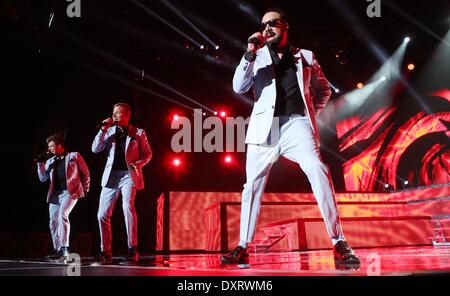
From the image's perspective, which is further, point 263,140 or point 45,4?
point 45,4

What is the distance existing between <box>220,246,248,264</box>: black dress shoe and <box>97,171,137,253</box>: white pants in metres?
1.91

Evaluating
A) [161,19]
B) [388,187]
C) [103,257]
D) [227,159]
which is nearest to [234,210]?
[227,159]

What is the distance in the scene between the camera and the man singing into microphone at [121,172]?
13.7 ft

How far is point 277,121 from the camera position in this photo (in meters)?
2.84

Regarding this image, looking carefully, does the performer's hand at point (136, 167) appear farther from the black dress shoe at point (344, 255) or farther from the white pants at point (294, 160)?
the black dress shoe at point (344, 255)

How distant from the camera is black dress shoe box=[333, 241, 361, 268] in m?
2.22

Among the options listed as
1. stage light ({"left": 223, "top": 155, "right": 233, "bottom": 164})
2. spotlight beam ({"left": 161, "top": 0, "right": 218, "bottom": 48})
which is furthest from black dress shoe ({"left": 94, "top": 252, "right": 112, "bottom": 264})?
stage light ({"left": 223, "top": 155, "right": 233, "bottom": 164})

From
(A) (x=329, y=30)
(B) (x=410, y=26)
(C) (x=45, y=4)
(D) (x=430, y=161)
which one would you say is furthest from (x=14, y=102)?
(D) (x=430, y=161)

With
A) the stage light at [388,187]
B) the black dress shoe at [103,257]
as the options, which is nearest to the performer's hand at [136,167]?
the black dress shoe at [103,257]

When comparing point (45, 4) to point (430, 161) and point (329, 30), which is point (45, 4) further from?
point (430, 161)

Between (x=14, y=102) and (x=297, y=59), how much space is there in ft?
31.0

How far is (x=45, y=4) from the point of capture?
8211 mm

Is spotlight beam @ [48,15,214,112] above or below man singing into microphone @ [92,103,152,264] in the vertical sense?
above

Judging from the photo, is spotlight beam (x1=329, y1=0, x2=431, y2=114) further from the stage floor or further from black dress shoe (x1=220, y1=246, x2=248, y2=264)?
black dress shoe (x1=220, y1=246, x2=248, y2=264)
